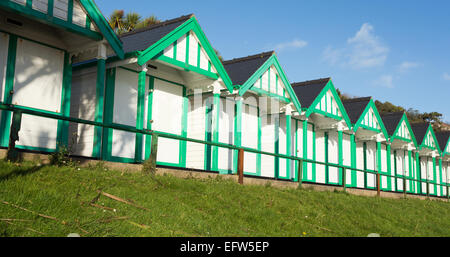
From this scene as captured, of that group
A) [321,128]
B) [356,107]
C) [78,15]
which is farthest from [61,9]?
[356,107]

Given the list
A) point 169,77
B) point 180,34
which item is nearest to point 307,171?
point 169,77

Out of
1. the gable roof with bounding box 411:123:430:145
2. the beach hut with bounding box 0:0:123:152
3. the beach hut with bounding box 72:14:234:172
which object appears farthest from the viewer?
the gable roof with bounding box 411:123:430:145

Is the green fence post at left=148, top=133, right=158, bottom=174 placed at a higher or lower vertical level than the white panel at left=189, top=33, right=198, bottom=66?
lower

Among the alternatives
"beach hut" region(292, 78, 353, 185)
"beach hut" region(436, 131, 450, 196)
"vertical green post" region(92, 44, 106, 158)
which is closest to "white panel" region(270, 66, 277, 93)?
"beach hut" region(292, 78, 353, 185)

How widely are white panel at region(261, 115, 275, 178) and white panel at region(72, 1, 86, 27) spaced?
375 inches

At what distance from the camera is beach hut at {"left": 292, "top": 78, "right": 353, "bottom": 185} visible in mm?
20378

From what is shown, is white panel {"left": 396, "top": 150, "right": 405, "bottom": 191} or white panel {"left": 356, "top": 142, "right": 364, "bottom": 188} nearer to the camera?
white panel {"left": 356, "top": 142, "right": 364, "bottom": 188}

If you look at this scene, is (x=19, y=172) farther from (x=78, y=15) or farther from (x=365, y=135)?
(x=365, y=135)

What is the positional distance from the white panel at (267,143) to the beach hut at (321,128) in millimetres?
1252

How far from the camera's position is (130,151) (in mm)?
14203

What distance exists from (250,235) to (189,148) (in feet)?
28.0

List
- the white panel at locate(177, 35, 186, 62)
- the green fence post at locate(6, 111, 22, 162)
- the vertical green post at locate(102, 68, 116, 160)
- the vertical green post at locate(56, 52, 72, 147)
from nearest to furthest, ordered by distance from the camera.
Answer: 1. the green fence post at locate(6, 111, 22, 162)
2. the vertical green post at locate(56, 52, 72, 147)
3. the vertical green post at locate(102, 68, 116, 160)
4. the white panel at locate(177, 35, 186, 62)

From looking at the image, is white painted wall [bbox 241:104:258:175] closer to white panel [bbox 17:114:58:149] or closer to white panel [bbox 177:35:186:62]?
white panel [bbox 177:35:186:62]

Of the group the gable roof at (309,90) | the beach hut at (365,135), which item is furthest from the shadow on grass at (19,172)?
the beach hut at (365,135)
